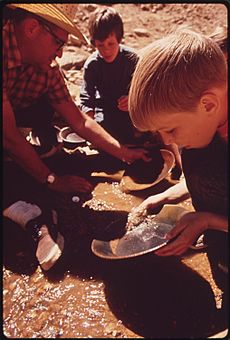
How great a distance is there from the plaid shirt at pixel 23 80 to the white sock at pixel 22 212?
1.82 feet

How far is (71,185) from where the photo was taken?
8.33ft

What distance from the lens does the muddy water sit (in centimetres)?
187

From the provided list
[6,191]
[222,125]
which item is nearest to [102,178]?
[6,191]

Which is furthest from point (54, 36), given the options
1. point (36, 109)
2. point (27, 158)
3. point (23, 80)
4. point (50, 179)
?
point (50, 179)

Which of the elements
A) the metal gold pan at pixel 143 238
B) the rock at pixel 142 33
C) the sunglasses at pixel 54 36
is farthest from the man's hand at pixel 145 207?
the rock at pixel 142 33

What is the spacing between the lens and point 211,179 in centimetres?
185

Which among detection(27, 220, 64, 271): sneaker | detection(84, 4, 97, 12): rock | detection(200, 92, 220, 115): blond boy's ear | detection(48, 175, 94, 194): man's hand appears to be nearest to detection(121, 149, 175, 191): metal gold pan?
detection(48, 175, 94, 194): man's hand

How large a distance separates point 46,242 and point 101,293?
0.37 meters

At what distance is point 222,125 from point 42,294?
108 cm

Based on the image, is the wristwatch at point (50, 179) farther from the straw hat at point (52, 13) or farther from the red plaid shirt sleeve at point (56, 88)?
the straw hat at point (52, 13)

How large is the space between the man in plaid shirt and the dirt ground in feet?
0.39

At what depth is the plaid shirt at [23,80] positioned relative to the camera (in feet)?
7.74

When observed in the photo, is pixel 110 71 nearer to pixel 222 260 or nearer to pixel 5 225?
pixel 5 225

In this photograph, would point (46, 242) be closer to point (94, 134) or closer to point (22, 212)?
point (22, 212)
